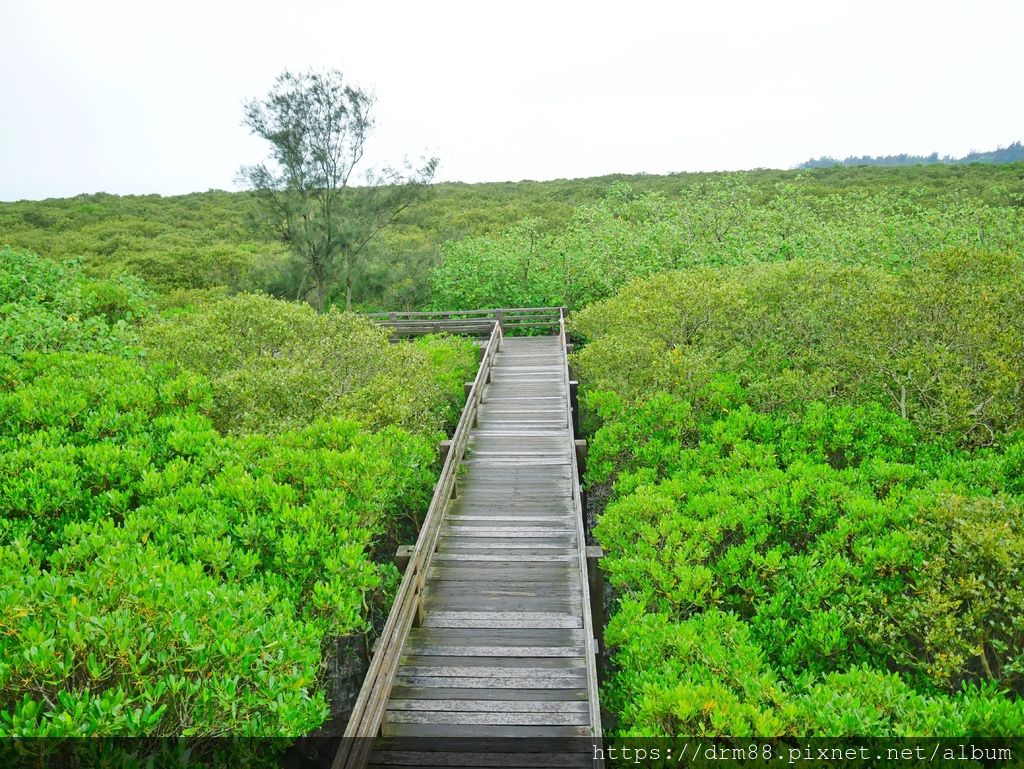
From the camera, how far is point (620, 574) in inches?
326

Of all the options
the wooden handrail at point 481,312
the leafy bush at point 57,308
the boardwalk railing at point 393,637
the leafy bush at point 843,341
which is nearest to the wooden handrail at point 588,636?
the boardwalk railing at point 393,637

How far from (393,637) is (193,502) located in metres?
3.25

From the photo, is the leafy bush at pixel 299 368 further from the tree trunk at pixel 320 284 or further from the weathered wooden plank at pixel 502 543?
the tree trunk at pixel 320 284

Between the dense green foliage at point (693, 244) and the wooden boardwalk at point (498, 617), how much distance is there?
1300cm

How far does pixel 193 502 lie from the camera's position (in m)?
7.94

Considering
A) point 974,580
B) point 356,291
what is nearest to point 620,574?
point 974,580

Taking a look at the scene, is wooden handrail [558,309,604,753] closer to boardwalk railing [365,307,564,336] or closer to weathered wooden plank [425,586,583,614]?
weathered wooden plank [425,586,583,614]

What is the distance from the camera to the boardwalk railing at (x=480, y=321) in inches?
936

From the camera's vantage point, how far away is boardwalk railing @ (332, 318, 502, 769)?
5.79m

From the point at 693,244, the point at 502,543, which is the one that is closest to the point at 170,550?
the point at 502,543

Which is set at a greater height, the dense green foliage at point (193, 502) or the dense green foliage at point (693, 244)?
the dense green foliage at point (693, 244)

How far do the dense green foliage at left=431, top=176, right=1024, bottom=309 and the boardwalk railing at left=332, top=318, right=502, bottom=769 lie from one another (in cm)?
1533

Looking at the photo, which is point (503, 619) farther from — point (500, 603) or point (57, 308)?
point (57, 308)

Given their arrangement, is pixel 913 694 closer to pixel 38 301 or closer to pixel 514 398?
pixel 514 398
